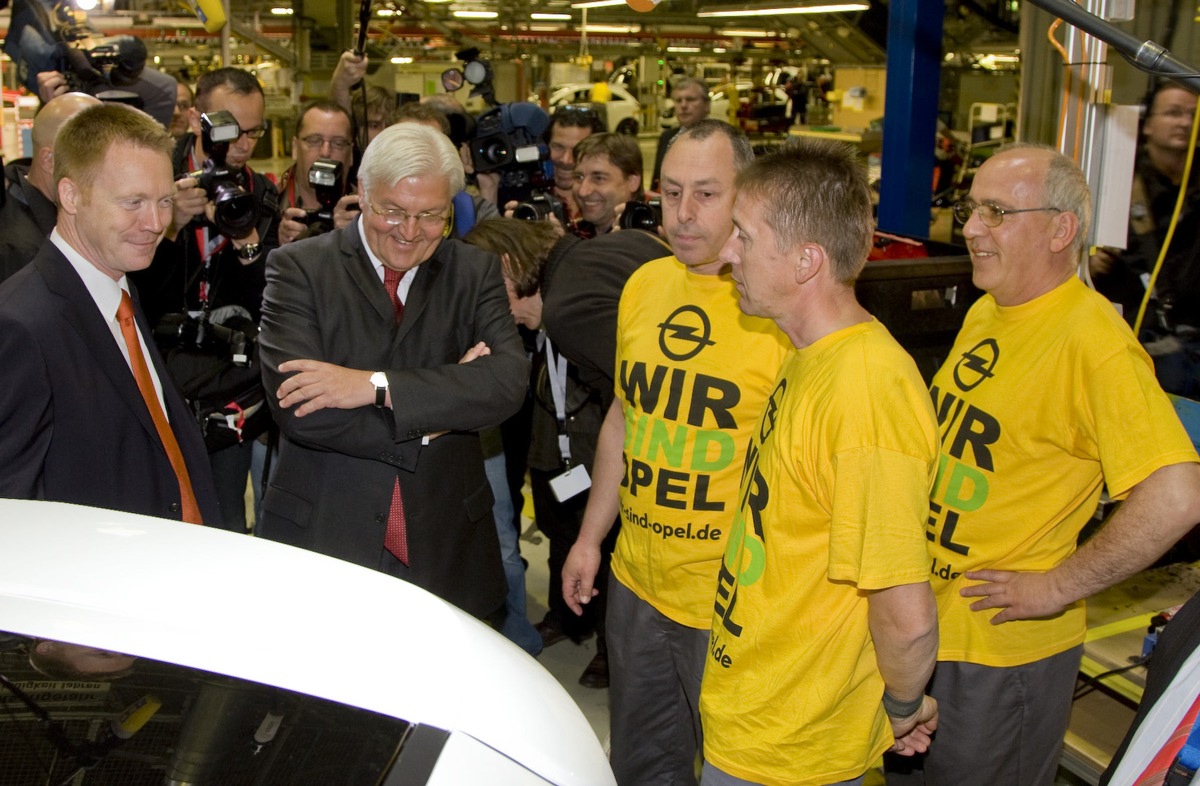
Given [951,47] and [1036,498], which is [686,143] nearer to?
[1036,498]

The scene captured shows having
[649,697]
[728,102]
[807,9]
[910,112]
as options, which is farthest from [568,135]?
[728,102]

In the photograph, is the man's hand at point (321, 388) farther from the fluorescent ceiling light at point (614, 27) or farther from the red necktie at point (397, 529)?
the fluorescent ceiling light at point (614, 27)

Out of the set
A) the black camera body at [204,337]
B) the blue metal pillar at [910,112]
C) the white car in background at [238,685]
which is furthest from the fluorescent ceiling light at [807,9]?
the white car in background at [238,685]

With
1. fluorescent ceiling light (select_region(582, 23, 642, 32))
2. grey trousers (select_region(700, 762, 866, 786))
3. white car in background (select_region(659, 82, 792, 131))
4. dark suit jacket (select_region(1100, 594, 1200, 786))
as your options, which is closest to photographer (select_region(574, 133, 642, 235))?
grey trousers (select_region(700, 762, 866, 786))

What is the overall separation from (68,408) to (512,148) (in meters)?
2.39

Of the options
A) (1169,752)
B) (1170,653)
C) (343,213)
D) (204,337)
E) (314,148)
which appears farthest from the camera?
(314,148)

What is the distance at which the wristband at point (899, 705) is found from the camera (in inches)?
64.6

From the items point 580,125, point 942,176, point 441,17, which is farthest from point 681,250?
point 441,17

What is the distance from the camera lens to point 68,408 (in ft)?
6.38

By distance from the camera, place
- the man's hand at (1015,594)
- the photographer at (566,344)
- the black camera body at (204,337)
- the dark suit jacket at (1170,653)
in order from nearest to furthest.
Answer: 1. the dark suit jacket at (1170,653)
2. the man's hand at (1015,594)
3. the photographer at (566,344)
4. the black camera body at (204,337)

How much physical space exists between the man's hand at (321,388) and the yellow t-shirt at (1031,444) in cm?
121

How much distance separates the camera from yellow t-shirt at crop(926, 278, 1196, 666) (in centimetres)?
188

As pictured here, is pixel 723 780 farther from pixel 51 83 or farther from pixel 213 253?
pixel 51 83

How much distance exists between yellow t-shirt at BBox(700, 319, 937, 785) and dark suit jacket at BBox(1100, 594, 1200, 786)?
1.18ft
